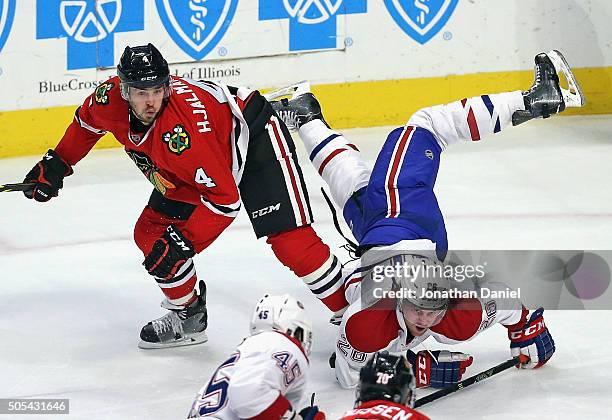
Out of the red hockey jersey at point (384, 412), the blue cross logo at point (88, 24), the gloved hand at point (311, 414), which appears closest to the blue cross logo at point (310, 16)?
the blue cross logo at point (88, 24)

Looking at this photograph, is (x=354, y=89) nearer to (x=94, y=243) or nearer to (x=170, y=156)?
(x=94, y=243)

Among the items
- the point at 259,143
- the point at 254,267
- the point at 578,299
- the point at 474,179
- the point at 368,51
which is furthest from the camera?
the point at 368,51

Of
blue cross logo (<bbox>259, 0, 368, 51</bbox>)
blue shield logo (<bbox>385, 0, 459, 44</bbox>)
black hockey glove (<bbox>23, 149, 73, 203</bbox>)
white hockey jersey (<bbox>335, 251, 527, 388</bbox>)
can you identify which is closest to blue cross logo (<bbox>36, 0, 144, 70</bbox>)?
blue cross logo (<bbox>259, 0, 368, 51</bbox>)

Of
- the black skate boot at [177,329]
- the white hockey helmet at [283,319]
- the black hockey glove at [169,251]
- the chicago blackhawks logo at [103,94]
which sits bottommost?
the black skate boot at [177,329]

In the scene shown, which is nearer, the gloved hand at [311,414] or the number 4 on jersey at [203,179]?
the gloved hand at [311,414]

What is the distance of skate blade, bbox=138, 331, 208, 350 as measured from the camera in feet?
14.3

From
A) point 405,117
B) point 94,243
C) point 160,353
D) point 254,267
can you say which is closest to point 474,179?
point 405,117

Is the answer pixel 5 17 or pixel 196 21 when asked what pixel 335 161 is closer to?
pixel 196 21

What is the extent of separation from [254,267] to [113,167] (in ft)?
5.23

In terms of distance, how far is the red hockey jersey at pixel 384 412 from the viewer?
263 centimetres

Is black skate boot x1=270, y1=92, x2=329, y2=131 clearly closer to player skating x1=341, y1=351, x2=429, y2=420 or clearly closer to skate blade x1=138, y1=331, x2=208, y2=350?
skate blade x1=138, y1=331, x2=208, y2=350

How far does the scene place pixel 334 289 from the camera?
13.9ft

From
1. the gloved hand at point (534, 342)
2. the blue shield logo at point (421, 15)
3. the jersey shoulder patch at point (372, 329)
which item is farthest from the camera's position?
the blue shield logo at point (421, 15)

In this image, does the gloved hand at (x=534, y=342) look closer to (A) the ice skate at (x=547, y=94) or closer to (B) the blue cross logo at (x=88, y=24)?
(A) the ice skate at (x=547, y=94)
